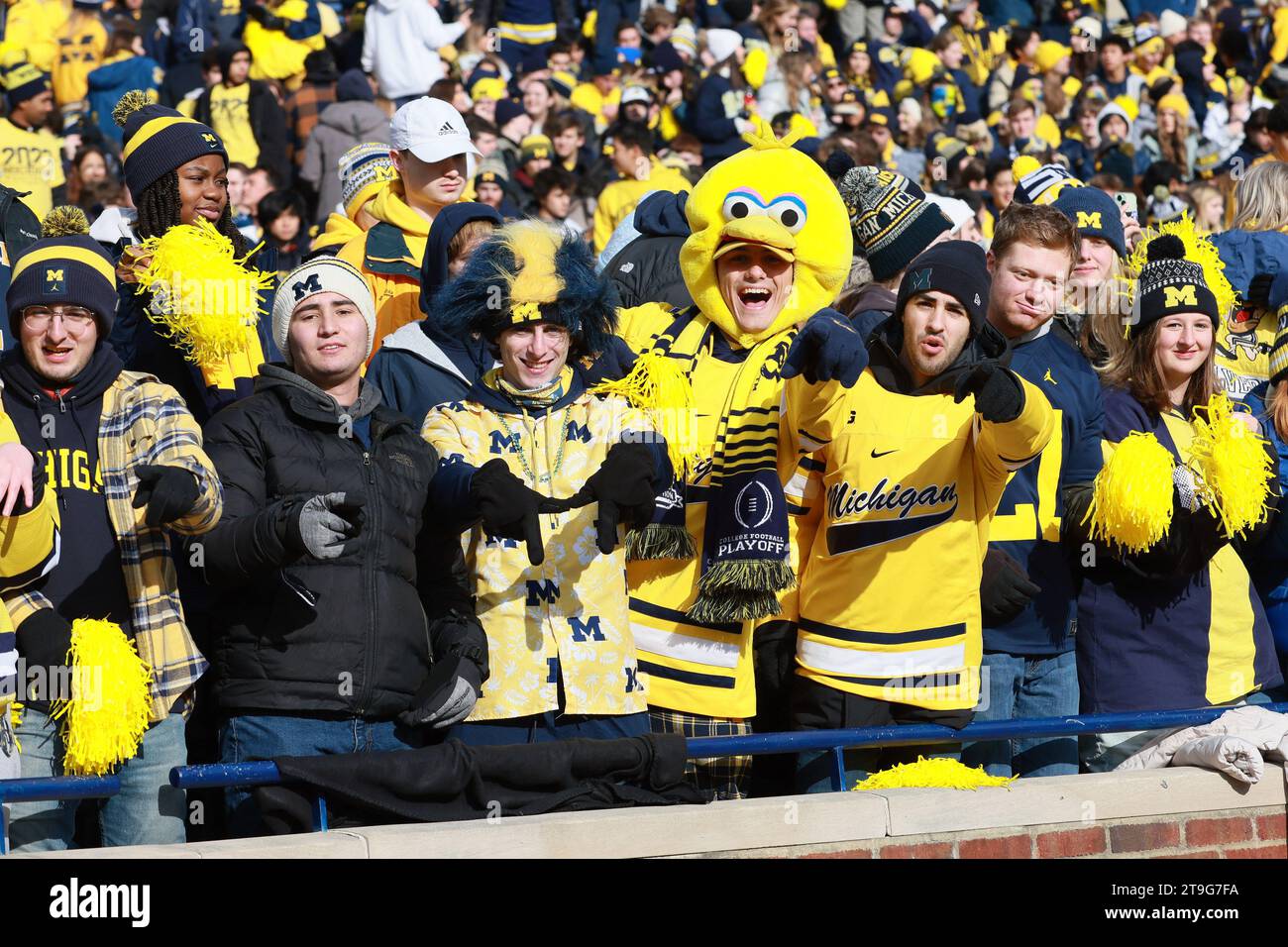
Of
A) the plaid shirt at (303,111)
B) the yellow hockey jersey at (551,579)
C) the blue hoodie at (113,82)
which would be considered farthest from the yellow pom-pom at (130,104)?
the blue hoodie at (113,82)

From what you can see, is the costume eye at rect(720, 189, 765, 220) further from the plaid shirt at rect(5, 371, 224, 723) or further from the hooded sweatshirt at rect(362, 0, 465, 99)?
the hooded sweatshirt at rect(362, 0, 465, 99)

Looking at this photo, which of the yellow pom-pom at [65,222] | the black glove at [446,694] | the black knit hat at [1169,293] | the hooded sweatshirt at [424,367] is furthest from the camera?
the black knit hat at [1169,293]

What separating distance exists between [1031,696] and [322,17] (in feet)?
32.8

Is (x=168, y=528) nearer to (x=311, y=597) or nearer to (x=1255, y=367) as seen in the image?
(x=311, y=597)

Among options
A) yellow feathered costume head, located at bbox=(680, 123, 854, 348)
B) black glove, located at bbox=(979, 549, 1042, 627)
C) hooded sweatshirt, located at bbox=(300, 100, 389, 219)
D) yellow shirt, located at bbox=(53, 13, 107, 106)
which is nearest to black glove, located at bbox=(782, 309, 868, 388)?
yellow feathered costume head, located at bbox=(680, 123, 854, 348)

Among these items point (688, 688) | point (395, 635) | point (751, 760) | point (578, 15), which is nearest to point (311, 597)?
point (395, 635)

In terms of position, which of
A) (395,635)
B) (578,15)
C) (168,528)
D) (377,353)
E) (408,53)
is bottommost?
(395,635)

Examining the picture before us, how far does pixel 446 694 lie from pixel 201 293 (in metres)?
1.51

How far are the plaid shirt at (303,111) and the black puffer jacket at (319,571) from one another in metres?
7.59

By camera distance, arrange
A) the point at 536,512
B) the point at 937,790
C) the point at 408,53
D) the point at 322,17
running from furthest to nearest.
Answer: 1. the point at 322,17
2. the point at 408,53
3. the point at 937,790
4. the point at 536,512

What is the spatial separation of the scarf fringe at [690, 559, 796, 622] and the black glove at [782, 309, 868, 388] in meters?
0.56

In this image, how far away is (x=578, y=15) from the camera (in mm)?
16094

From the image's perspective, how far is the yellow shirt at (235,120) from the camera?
1159cm

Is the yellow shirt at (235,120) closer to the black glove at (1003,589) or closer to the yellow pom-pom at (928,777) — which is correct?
the black glove at (1003,589)
